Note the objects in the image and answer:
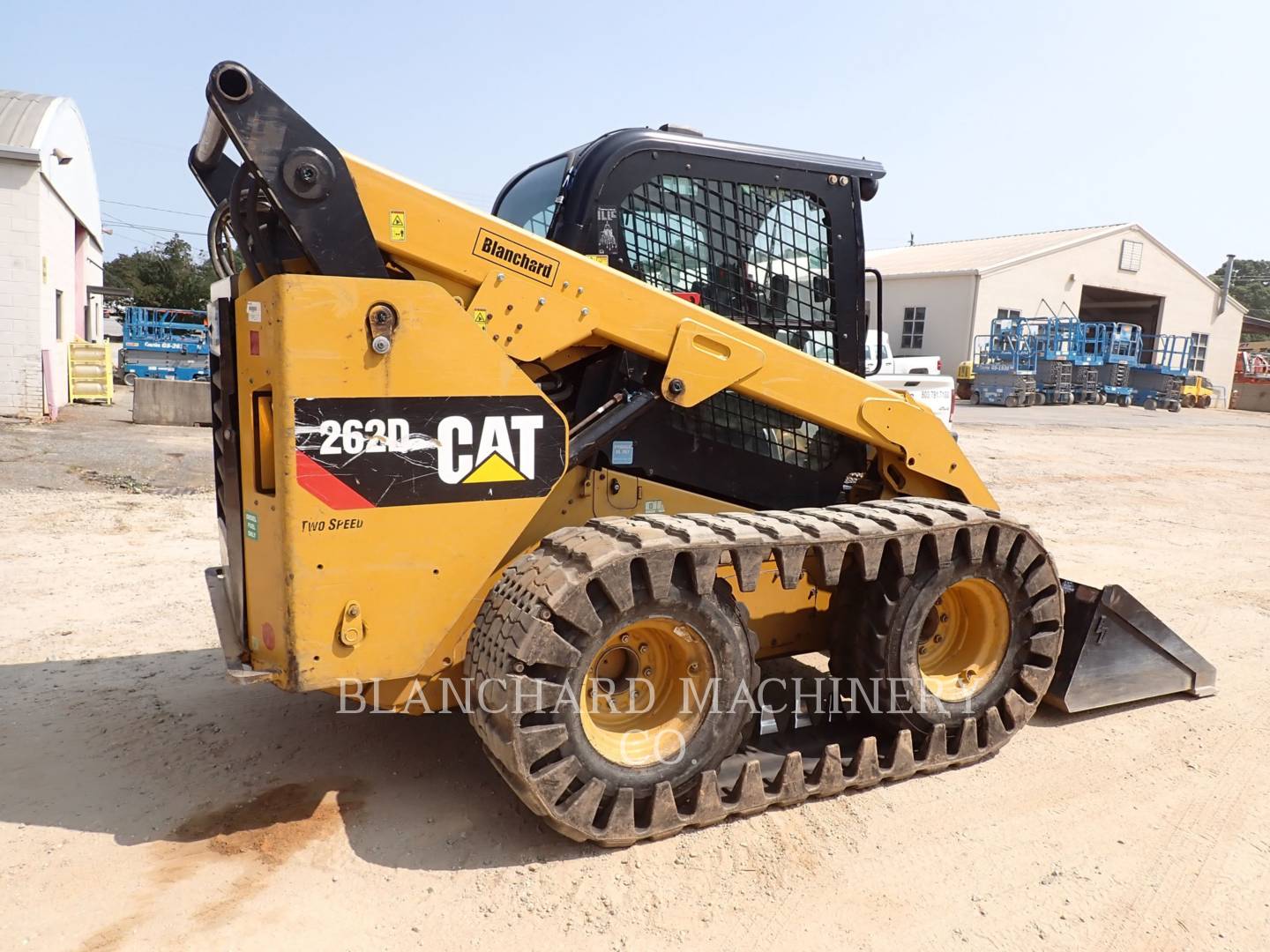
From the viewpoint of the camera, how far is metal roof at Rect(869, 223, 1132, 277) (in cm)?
3266

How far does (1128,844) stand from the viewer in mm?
3590

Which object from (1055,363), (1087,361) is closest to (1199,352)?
(1087,361)

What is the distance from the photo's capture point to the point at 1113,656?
4.80m

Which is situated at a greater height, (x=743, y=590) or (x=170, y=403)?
(x=743, y=590)

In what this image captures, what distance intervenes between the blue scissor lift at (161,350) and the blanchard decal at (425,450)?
19231mm

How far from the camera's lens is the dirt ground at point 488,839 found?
117 inches

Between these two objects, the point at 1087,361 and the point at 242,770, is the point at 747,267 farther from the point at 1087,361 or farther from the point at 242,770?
the point at 1087,361

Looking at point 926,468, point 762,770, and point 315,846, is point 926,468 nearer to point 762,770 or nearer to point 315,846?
point 762,770

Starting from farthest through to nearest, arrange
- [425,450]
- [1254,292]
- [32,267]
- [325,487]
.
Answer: [1254,292]
[32,267]
[425,450]
[325,487]

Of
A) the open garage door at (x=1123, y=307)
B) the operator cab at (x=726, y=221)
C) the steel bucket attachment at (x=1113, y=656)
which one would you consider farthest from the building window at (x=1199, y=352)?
the operator cab at (x=726, y=221)

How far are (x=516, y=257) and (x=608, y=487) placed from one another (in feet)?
3.36

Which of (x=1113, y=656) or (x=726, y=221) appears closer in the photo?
(x=726, y=221)

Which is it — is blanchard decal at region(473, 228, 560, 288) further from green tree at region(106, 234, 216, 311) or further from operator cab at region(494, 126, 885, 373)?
green tree at region(106, 234, 216, 311)

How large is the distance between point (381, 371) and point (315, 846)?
5.61 ft
